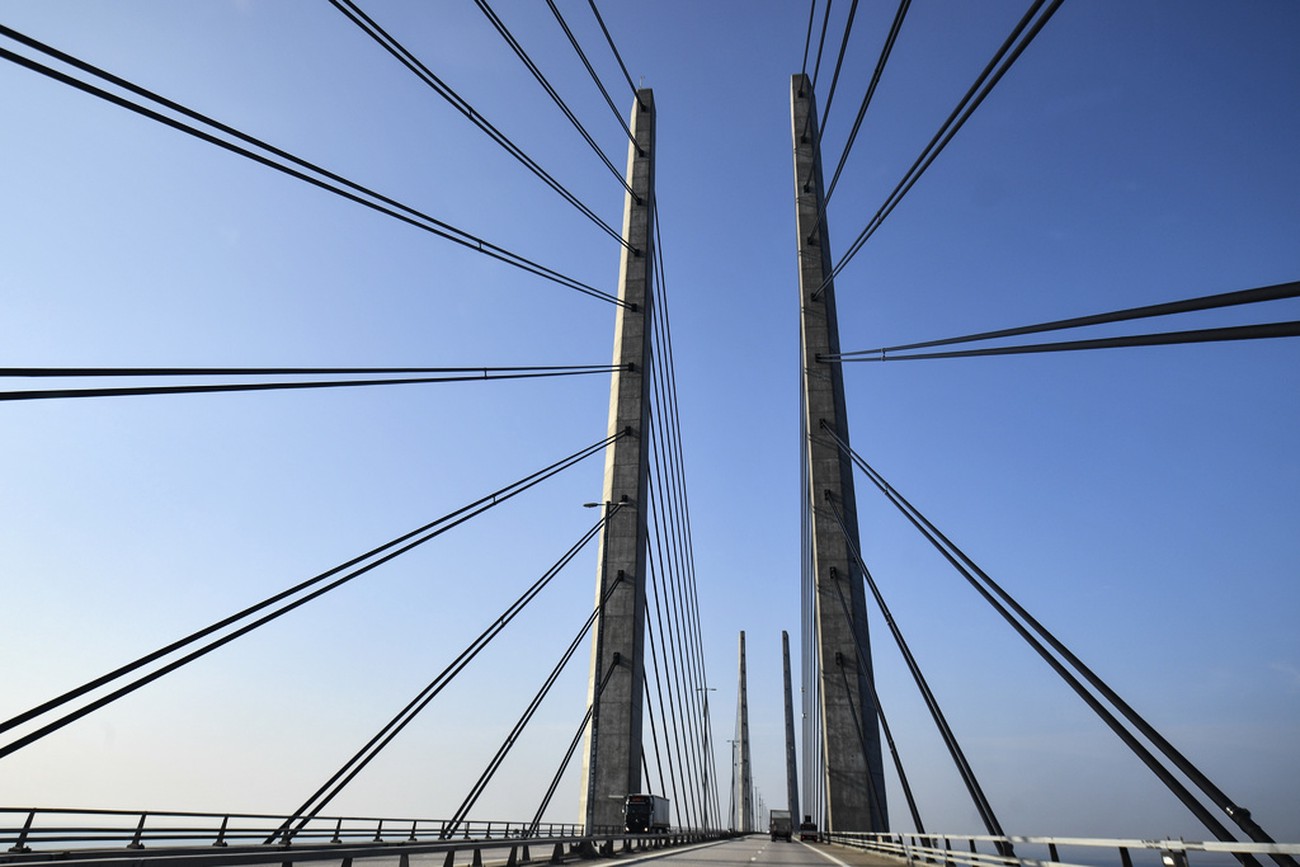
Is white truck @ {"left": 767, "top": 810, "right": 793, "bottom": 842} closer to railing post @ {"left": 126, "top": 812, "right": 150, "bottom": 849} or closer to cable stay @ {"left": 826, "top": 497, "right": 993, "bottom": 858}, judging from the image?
cable stay @ {"left": 826, "top": 497, "right": 993, "bottom": 858}

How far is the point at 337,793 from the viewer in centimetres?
1395

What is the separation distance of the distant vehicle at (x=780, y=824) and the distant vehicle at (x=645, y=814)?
30467 millimetres

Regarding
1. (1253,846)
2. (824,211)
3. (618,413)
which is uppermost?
(824,211)

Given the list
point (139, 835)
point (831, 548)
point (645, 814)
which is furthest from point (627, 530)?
point (139, 835)

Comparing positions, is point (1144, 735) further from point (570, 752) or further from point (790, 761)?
point (790, 761)

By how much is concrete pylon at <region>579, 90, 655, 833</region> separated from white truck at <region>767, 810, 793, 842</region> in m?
41.6

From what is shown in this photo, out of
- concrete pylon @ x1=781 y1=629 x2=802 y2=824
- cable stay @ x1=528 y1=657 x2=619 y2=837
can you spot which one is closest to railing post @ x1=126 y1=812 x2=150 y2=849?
cable stay @ x1=528 y1=657 x2=619 y2=837

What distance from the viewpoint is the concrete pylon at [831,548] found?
1004 inches

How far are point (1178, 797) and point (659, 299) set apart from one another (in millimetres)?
27963

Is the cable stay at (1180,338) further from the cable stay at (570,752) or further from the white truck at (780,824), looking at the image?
the white truck at (780,824)

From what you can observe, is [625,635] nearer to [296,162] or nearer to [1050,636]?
[1050,636]

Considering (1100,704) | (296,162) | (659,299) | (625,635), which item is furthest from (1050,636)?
(659,299)

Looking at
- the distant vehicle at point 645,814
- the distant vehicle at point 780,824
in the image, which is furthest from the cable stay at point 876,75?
the distant vehicle at point 780,824

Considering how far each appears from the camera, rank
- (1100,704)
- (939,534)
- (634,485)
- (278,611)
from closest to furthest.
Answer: (1100,704)
(278,611)
(939,534)
(634,485)
